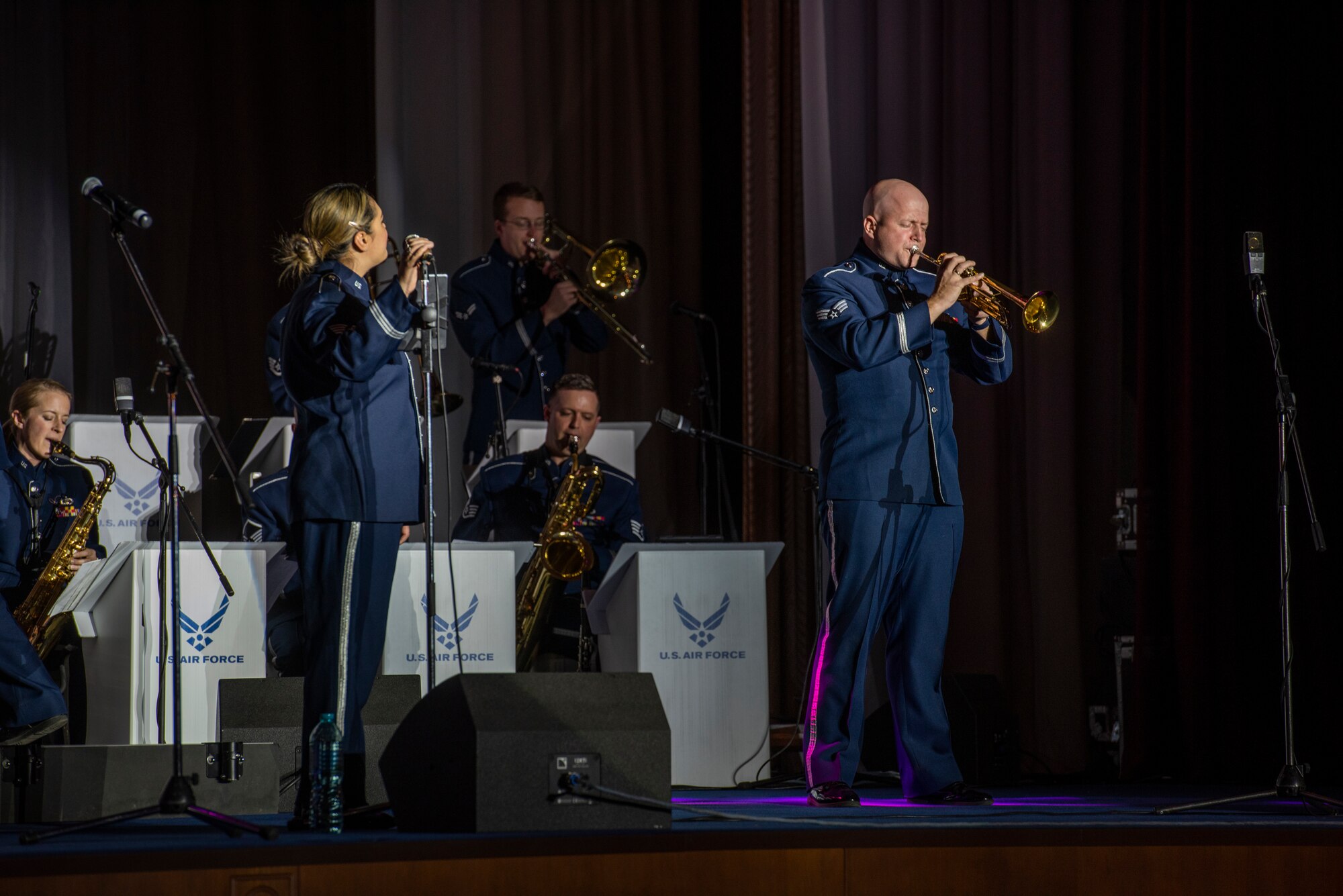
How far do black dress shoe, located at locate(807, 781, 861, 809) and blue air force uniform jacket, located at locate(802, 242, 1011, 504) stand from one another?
771 mm

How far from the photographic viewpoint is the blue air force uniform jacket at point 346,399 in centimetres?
328

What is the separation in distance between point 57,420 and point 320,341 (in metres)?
2.74

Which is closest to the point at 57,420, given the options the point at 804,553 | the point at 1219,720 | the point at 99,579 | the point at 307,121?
the point at 99,579

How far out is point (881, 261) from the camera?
4203 millimetres

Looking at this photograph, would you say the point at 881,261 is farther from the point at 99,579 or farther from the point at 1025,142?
the point at 99,579

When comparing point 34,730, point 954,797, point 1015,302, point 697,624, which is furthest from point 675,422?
point 34,730

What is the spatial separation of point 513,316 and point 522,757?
3.71 meters

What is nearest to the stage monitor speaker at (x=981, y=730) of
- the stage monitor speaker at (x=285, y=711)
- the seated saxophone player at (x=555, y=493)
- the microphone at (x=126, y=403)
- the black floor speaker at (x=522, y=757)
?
the seated saxophone player at (x=555, y=493)

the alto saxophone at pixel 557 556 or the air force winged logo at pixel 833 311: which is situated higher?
the air force winged logo at pixel 833 311

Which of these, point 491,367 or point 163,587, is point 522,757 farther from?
point 491,367

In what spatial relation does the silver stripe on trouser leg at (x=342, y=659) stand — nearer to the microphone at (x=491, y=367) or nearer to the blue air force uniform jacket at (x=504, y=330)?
the microphone at (x=491, y=367)

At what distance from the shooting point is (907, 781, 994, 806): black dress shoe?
3877mm

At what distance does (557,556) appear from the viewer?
214 inches

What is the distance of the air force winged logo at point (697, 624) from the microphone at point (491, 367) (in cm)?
191
